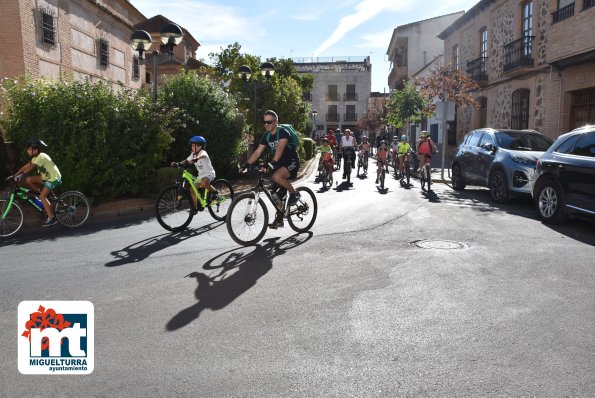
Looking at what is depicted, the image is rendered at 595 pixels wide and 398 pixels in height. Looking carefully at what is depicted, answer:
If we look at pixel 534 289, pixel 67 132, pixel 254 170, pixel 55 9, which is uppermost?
pixel 55 9

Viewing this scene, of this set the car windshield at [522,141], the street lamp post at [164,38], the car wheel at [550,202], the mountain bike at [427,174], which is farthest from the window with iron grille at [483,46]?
the street lamp post at [164,38]

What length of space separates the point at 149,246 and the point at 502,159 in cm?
824

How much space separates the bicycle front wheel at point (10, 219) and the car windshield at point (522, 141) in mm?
10366

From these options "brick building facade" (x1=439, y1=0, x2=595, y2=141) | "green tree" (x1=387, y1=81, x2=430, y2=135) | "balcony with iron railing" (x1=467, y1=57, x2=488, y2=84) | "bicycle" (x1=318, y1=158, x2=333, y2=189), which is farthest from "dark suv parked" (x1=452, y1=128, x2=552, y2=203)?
"green tree" (x1=387, y1=81, x2=430, y2=135)

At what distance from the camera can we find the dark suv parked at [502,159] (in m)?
10.6

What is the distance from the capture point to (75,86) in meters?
9.84

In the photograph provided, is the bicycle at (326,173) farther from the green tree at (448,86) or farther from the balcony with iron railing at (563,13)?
the balcony with iron railing at (563,13)

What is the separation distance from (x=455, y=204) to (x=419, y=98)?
71.7 feet

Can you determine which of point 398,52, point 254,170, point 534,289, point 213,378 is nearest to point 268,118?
point 254,170

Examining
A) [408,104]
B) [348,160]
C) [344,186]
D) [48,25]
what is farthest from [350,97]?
[344,186]

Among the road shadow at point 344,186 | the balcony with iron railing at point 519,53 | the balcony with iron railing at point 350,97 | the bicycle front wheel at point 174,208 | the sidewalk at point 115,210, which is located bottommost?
the road shadow at point 344,186

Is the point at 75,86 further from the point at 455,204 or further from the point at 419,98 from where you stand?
the point at 419,98

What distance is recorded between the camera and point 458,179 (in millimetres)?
14336

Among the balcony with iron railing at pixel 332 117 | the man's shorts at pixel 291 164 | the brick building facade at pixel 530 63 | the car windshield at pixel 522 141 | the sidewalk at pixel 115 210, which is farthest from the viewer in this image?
the balcony with iron railing at pixel 332 117
